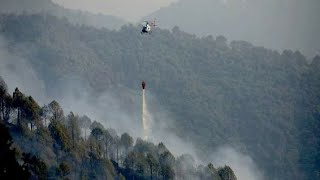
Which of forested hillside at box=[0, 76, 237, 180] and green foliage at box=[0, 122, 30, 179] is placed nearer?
green foliage at box=[0, 122, 30, 179]

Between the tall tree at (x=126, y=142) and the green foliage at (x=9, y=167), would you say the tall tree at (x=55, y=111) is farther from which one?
the green foliage at (x=9, y=167)

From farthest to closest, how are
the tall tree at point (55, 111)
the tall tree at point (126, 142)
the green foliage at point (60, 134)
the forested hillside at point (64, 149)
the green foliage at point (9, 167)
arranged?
1. the tall tree at point (126, 142)
2. the tall tree at point (55, 111)
3. the forested hillside at point (64, 149)
4. the green foliage at point (60, 134)
5. the green foliage at point (9, 167)

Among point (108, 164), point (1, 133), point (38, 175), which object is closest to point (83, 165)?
point (108, 164)

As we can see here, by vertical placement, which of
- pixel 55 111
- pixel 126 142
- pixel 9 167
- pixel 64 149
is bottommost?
pixel 9 167

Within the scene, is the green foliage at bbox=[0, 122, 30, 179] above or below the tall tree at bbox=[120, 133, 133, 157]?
below

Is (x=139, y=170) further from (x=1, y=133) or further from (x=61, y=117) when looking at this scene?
(x=1, y=133)

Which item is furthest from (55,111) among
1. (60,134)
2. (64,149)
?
(64,149)

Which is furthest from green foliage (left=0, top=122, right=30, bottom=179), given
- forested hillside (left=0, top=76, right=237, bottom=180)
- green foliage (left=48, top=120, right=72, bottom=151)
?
green foliage (left=48, top=120, right=72, bottom=151)

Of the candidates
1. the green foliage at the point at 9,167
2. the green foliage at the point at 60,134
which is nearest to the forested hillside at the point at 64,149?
the green foliage at the point at 60,134

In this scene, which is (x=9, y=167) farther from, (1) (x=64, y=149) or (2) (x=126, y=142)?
(2) (x=126, y=142)

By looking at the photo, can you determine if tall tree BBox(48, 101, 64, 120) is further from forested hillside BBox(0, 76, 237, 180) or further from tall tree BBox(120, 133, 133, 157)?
tall tree BBox(120, 133, 133, 157)

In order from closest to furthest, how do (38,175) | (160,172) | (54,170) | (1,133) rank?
(1,133), (38,175), (54,170), (160,172)
